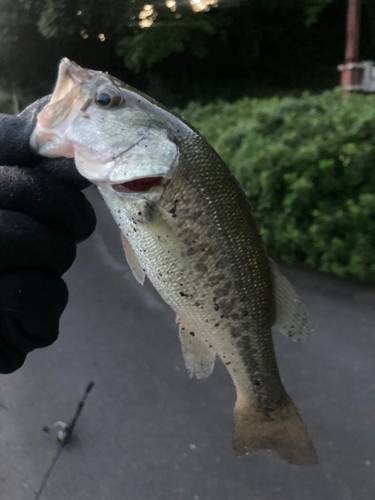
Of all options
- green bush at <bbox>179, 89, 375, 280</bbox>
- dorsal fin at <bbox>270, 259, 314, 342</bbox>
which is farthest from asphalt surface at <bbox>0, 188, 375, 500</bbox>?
dorsal fin at <bbox>270, 259, 314, 342</bbox>

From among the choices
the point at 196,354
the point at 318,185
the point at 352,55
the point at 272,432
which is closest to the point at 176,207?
the point at 196,354

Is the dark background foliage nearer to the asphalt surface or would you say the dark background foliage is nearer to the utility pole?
the utility pole

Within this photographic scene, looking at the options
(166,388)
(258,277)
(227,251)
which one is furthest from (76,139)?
(166,388)

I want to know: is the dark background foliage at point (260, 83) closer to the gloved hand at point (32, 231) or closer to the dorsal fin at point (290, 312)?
the dorsal fin at point (290, 312)

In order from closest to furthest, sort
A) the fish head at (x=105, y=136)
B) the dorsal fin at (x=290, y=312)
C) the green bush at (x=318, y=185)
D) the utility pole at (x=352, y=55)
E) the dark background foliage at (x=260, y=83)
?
the fish head at (x=105, y=136)
the dorsal fin at (x=290, y=312)
the green bush at (x=318, y=185)
the dark background foliage at (x=260, y=83)
the utility pole at (x=352, y=55)

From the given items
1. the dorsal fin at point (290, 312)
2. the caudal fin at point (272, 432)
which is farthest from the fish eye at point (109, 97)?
the caudal fin at point (272, 432)

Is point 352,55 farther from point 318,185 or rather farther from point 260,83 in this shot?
point 318,185
